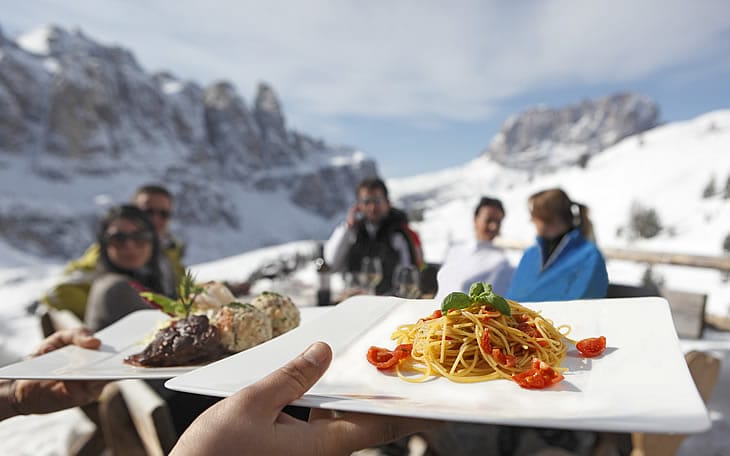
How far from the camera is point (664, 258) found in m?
6.53

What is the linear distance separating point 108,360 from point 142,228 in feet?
6.85

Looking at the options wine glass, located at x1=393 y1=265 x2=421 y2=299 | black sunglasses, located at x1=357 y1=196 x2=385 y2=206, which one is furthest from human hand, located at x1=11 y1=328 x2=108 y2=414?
black sunglasses, located at x1=357 y1=196 x2=385 y2=206

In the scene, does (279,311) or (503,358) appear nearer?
(503,358)

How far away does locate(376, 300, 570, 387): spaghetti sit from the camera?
1163 millimetres

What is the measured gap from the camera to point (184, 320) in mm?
1524

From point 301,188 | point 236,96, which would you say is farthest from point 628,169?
point 236,96

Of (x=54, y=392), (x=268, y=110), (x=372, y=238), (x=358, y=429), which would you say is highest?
(x=268, y=110)

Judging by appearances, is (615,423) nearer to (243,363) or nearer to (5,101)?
(243,363)

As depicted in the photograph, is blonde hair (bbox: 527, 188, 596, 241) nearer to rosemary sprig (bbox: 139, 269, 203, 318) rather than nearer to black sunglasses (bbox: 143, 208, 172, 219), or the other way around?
rosemary sprig (bbox: 139, 269, 203, 318)

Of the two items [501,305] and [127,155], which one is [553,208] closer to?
[501,305]

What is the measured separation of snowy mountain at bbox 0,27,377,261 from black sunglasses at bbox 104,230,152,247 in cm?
6510

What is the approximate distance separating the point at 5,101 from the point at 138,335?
89.8 metres

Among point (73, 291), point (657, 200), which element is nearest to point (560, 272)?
point (73, 291)

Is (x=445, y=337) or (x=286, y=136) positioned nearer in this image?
(x=445, y=337)
